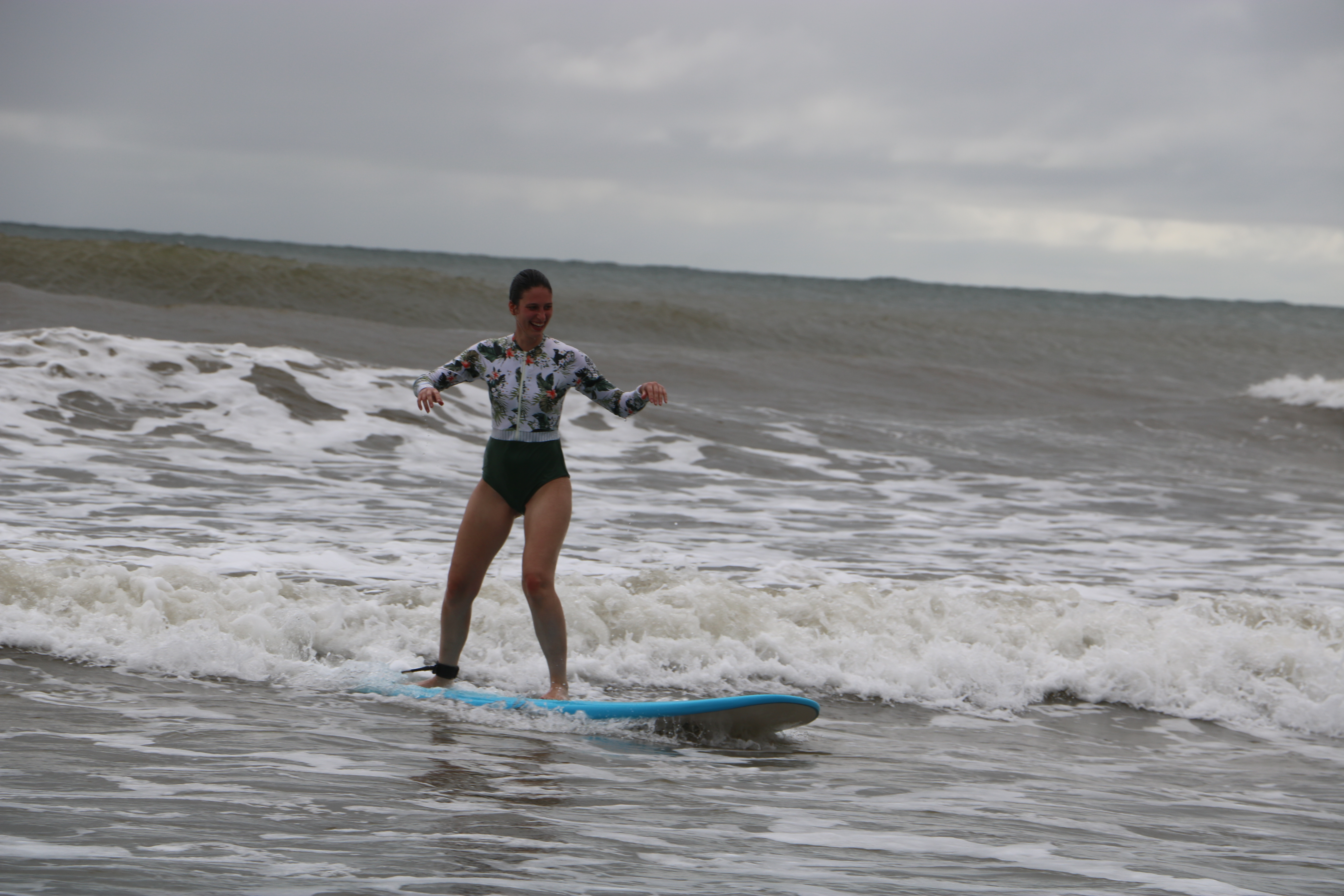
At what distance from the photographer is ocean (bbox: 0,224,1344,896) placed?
382 centimetres

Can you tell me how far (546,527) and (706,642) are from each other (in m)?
1.68

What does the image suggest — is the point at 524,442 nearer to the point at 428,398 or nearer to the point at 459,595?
the point at 428,398

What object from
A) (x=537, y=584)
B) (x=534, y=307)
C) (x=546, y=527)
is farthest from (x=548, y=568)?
(x=534, y=307)

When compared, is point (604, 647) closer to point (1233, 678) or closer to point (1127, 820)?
point (1127, 820)

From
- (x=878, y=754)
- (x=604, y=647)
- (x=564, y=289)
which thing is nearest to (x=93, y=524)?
(x=604, y=647)

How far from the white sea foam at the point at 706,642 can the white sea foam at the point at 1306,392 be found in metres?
17.2

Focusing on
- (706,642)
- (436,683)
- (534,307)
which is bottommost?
(436,683)

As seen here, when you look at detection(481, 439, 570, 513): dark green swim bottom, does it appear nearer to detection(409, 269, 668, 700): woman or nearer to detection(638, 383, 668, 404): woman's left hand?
detection(409, 269, 668, 700): woman

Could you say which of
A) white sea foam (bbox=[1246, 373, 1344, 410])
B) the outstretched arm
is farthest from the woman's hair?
white sea foam (bbox=[1246, 373, 1344, 410])

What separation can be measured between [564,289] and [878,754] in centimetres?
4057

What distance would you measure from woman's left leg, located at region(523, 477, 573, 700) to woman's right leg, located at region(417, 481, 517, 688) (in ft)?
0.47

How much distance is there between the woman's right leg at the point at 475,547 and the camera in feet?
19.0

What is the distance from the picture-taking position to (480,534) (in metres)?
5.79

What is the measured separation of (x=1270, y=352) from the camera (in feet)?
133
